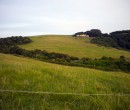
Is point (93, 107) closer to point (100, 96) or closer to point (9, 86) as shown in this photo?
point (100, 96)

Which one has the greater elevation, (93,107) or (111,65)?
(93,107)

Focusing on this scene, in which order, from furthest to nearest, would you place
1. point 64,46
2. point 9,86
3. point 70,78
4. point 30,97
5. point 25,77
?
point 64,46, point 70,78, point 25,77, point 9,86, point 30,97

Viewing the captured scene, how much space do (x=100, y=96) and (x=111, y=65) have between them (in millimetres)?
Answer: 53937

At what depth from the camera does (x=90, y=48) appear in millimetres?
92625

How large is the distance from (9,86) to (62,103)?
1.89m

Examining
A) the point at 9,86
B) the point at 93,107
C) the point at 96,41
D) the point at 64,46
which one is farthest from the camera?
the point at 96,41

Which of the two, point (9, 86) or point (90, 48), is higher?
point (9, 86)

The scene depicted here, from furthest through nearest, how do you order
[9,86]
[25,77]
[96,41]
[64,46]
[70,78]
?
[96,41], [64,46], [70,78], [25,77], [9,86]

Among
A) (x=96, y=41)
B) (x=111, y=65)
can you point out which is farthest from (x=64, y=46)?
(x=111, y=65)

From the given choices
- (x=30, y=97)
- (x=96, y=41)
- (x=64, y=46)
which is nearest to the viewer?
(x=30, y=97)

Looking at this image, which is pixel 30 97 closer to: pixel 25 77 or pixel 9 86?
pixel 9 86

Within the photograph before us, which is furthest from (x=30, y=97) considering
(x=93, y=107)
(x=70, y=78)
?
(x=70, y=78)

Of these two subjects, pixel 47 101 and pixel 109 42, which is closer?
pixel 47 101

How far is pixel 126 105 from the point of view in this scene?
5480 millimetres
